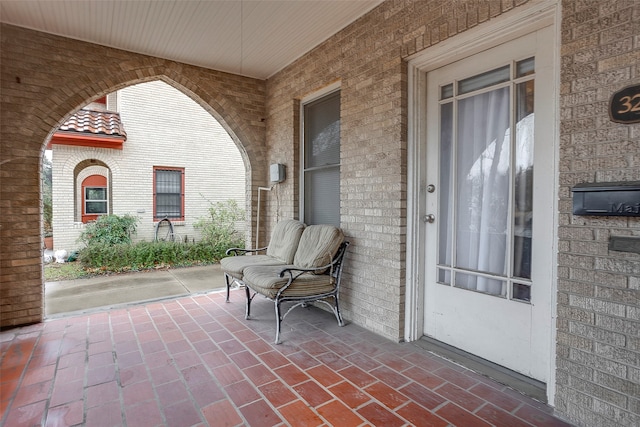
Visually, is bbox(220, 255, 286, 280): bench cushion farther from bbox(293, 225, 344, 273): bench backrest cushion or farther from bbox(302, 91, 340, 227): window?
bbox(302, 91, 340, 227): window

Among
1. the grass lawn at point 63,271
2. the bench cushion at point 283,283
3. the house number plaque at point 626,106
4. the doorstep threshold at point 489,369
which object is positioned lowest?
the grass lawn at point 63,271

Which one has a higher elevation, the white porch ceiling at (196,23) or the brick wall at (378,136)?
the white porch ceiling at (196,23)

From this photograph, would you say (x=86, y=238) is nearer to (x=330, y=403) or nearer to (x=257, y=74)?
(x=257, y=74)

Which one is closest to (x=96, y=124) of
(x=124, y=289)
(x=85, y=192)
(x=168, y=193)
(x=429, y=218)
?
(x=85, y=192)

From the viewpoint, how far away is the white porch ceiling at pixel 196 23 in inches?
117

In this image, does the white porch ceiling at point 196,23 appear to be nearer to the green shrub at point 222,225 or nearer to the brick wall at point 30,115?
the brick wall at point 30,115

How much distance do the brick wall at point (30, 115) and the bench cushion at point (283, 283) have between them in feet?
7.35

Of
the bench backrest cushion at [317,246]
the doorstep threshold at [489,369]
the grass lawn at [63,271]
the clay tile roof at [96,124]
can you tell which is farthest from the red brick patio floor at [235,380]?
the clay tile roof at [96,124]

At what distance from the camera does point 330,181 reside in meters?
3.81

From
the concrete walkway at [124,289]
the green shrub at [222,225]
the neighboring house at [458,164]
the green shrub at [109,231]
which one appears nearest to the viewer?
Answer: the neighboring house at [458,164]

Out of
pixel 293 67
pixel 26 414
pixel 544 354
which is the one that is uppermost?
pixel 293 67

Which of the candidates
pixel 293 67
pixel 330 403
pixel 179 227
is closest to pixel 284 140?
pixel 293 67

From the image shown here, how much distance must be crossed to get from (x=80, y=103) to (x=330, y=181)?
2.92m

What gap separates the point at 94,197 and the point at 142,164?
131 centimetres
